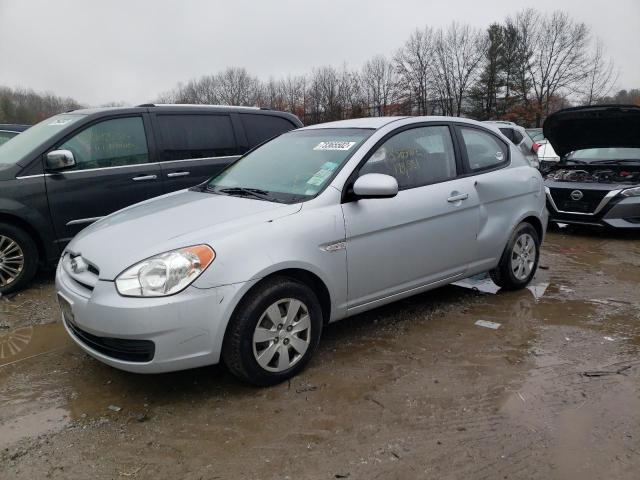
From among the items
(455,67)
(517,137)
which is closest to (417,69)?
(455,67)

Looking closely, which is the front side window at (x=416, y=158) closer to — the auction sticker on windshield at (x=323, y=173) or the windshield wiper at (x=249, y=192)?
the auction sticker on windshield at (x=323, y=173)

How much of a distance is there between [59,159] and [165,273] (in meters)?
2.91

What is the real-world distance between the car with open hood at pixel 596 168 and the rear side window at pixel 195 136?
A: 508 centimetres

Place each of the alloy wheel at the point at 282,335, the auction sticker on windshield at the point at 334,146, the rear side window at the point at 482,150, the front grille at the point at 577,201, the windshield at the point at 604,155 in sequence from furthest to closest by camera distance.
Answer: the windshield at the point at 604,155 → the front grille at the point at 577,201 → the rear side window at the point at 482,150 → the auction sticker on windshield at the point at 334,146 → the alloy wheel at the point at 282,335

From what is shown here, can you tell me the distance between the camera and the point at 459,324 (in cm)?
428

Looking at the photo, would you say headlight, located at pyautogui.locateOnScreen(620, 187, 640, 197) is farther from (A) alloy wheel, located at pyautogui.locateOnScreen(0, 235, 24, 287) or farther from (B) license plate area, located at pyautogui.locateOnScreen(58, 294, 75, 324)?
(A) alloy wheel, located at pyautogui.locateOnScreen(0, 235, 24, 287)

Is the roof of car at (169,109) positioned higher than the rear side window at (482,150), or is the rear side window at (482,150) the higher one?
the roof of car at (169,109)

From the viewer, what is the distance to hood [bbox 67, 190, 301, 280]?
2.96 metres

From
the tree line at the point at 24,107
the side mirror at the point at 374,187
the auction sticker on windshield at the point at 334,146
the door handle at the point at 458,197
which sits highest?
the tree line at the point at 24,107

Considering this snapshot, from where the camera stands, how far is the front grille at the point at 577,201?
7.56 m

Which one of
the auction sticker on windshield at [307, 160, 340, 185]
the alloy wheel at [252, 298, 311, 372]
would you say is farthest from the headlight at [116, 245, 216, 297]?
the auction sticker on windshield at [307, 160, 340, 185]

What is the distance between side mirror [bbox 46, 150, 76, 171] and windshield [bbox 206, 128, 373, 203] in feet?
5.68

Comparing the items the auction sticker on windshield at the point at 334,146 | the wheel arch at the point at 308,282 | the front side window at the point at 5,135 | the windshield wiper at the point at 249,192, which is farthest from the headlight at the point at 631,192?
the front side window at the point at 5,135

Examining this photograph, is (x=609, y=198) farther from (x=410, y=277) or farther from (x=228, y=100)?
(x=228, y=100)
